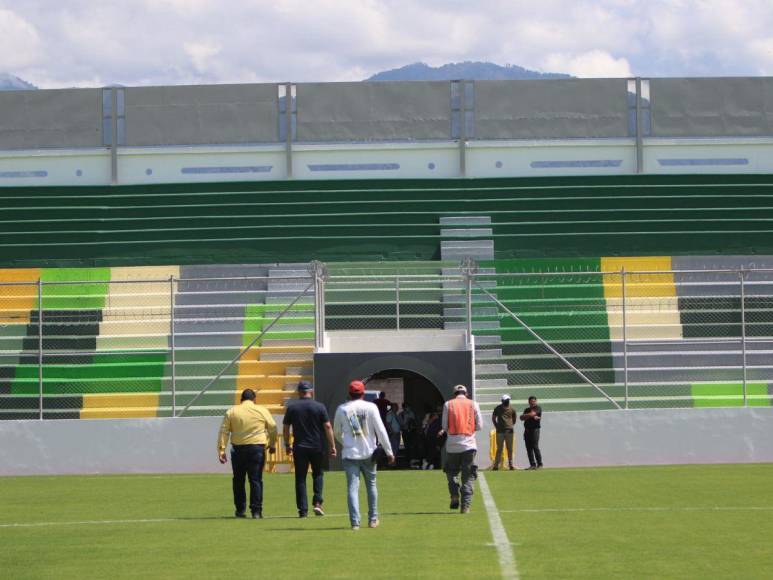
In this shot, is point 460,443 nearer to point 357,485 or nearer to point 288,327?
point 357,485

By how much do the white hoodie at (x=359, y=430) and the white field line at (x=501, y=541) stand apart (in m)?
1.40

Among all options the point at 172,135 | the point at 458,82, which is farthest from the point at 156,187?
the point at 458,82

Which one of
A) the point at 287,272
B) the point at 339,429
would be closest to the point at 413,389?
the point at 287,272

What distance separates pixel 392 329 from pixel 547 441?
4.59 m

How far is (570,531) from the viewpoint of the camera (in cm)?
1463

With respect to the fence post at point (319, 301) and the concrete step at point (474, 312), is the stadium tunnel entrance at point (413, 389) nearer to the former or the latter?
the concrete step at point (474, 312)

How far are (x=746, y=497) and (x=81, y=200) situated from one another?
2369 cm

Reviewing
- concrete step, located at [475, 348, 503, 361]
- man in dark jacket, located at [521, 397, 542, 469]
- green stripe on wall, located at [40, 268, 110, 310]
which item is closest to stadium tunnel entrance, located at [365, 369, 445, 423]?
concrete step, located at [475, 348, 503, 361]

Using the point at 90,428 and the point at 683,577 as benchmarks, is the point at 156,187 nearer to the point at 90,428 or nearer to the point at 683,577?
the point at 90,428

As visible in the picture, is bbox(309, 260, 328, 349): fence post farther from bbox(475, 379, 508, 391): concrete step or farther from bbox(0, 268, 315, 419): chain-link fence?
bbox(475, 379, 508, 391): concrete step

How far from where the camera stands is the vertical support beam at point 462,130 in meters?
38.9

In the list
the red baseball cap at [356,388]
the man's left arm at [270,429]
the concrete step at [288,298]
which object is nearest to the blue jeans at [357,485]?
the red baseball cap at [356,388]

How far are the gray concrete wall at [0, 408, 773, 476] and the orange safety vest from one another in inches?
420

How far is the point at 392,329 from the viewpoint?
31.6 m
